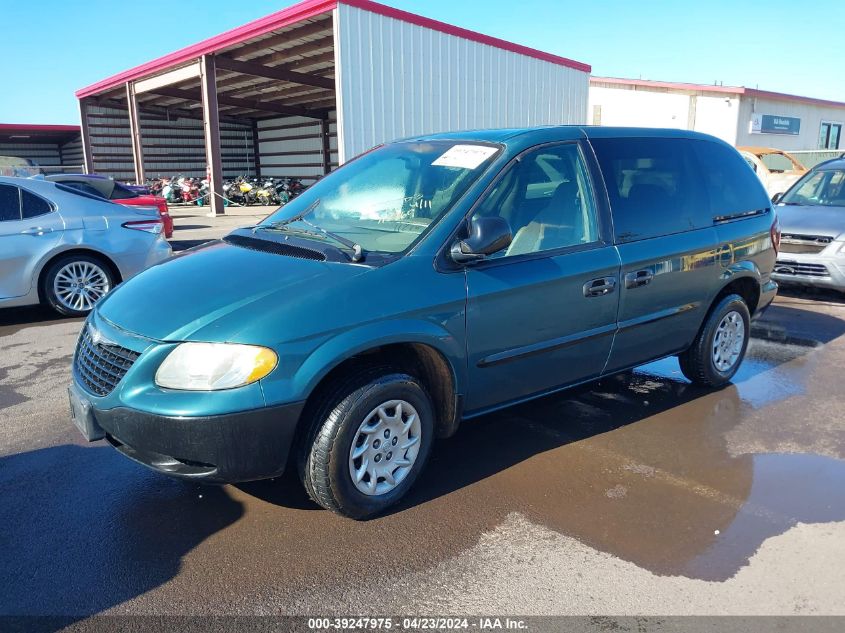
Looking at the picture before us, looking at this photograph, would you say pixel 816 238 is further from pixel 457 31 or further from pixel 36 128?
pixel 36 128

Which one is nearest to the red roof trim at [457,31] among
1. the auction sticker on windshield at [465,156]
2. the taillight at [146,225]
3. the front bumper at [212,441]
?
the taillight at [146,225]

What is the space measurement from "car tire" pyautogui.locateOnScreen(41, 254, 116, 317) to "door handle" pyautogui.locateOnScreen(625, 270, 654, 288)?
5.51 m

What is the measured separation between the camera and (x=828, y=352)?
5.96 meters

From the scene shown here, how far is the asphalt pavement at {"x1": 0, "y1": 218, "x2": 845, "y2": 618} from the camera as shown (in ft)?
8.60

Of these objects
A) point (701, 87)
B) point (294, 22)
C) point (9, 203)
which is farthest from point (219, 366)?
point (701, 87)

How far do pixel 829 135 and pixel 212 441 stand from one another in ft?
126

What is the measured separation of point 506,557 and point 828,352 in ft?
15.0

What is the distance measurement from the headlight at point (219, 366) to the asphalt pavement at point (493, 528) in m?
0.79

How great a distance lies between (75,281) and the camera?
7188 millimetres

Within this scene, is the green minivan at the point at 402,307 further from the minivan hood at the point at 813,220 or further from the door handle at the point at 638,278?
the minivan hood at the point at 813,220

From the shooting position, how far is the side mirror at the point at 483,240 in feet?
10.3

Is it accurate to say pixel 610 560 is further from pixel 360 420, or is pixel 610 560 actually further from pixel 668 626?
pixel 360 420

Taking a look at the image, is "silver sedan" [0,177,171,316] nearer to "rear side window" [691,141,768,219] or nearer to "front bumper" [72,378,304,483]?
"front bumper" [72,378,304,483]

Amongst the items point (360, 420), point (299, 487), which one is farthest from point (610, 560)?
point (299, 487)
